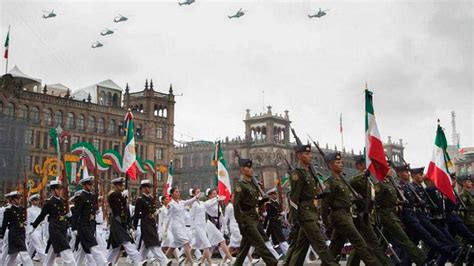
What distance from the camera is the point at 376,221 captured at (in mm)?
10609

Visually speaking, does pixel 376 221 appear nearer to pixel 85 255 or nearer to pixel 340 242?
pixel 340 242

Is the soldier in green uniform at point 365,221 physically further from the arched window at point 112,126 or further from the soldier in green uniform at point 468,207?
the arched window at point 112,126

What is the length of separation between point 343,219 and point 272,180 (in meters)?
75.6

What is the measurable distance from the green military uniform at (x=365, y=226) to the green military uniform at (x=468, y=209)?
343 cm

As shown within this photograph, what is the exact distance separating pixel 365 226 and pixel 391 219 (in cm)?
85

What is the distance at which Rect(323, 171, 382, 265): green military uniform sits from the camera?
29.1ft

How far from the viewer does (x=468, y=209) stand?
12.3 m

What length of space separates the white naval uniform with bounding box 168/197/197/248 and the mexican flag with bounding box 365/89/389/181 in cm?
605

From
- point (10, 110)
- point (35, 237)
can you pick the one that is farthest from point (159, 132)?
point (35, 237)

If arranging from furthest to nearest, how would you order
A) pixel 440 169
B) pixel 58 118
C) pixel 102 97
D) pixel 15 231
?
1. pixel 102 97
2. pixel 58 118
3. pixel 15 231
4. pixel 440 169

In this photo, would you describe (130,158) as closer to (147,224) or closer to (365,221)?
(147,224)

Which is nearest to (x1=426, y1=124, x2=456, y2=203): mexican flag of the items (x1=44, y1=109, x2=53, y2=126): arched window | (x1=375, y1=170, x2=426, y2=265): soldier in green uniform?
(x1=375, y1=170, x2=426, y2=265): soldier in green uniform

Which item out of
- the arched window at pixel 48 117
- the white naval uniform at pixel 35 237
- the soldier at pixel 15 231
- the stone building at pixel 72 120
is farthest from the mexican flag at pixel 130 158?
the arched window at pixel 48 117

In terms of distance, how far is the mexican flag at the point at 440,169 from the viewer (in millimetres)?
12125
